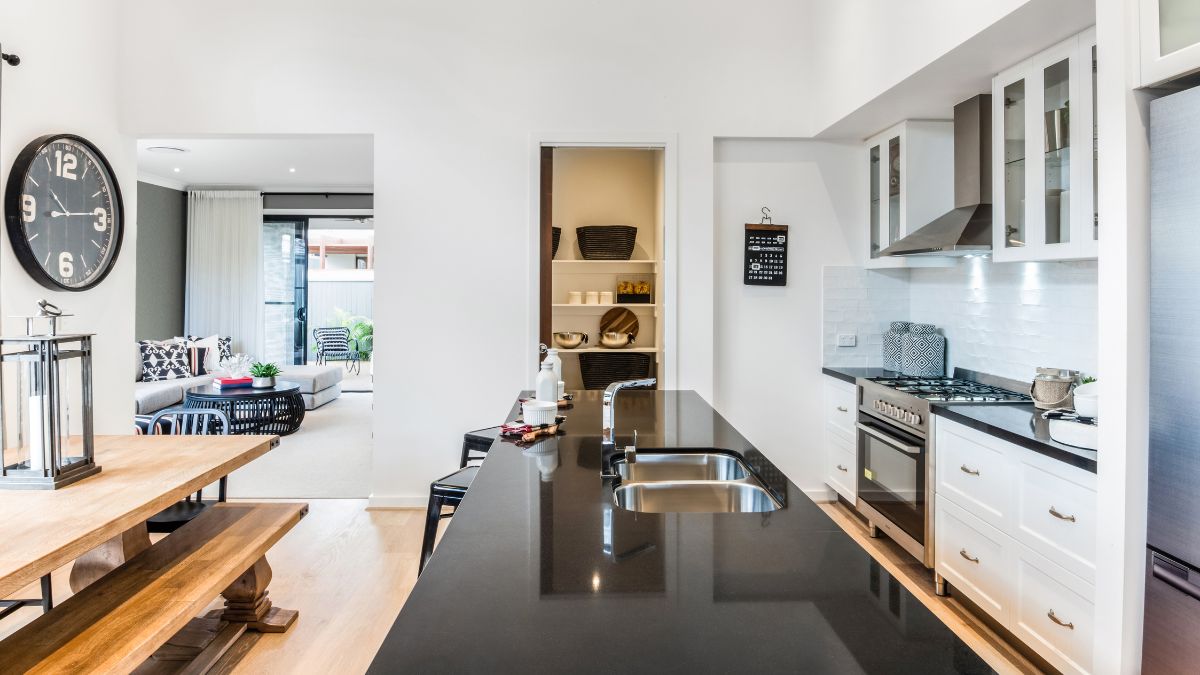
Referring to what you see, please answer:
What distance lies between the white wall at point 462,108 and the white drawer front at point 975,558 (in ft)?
5.37

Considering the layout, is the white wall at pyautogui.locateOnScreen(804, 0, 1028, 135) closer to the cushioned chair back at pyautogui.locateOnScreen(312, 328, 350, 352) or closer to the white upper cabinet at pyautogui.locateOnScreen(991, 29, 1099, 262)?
the white upper cabinet at pyautogui.locateOnScreen(991, 29, 1099, 262)

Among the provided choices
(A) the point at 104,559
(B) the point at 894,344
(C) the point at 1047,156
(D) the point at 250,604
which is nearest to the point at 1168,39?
(C) the point at 1047,156

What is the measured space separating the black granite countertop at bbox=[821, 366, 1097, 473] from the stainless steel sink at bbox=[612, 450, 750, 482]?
101cm

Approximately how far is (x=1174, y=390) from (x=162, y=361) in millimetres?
8113

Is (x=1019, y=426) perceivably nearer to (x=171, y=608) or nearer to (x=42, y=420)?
(x=171, y=608)

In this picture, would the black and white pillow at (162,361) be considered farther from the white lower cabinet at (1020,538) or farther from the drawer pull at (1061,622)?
the drawer pull at (1061,622)

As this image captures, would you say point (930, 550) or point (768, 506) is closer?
point (768, 506)

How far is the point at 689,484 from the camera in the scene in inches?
78.3

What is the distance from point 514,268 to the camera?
4262 mm

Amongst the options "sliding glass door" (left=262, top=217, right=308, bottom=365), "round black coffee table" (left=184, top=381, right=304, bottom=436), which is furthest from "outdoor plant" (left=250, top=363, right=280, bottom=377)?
"sliding glass door" (left=262, top=217, right=308, bottom=365)

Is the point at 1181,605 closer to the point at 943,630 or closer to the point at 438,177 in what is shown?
the point at 943,630

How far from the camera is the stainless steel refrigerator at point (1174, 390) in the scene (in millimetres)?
1570

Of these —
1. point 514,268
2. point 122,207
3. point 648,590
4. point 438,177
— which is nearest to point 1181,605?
point 648,590

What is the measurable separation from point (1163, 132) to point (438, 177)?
3.45m
